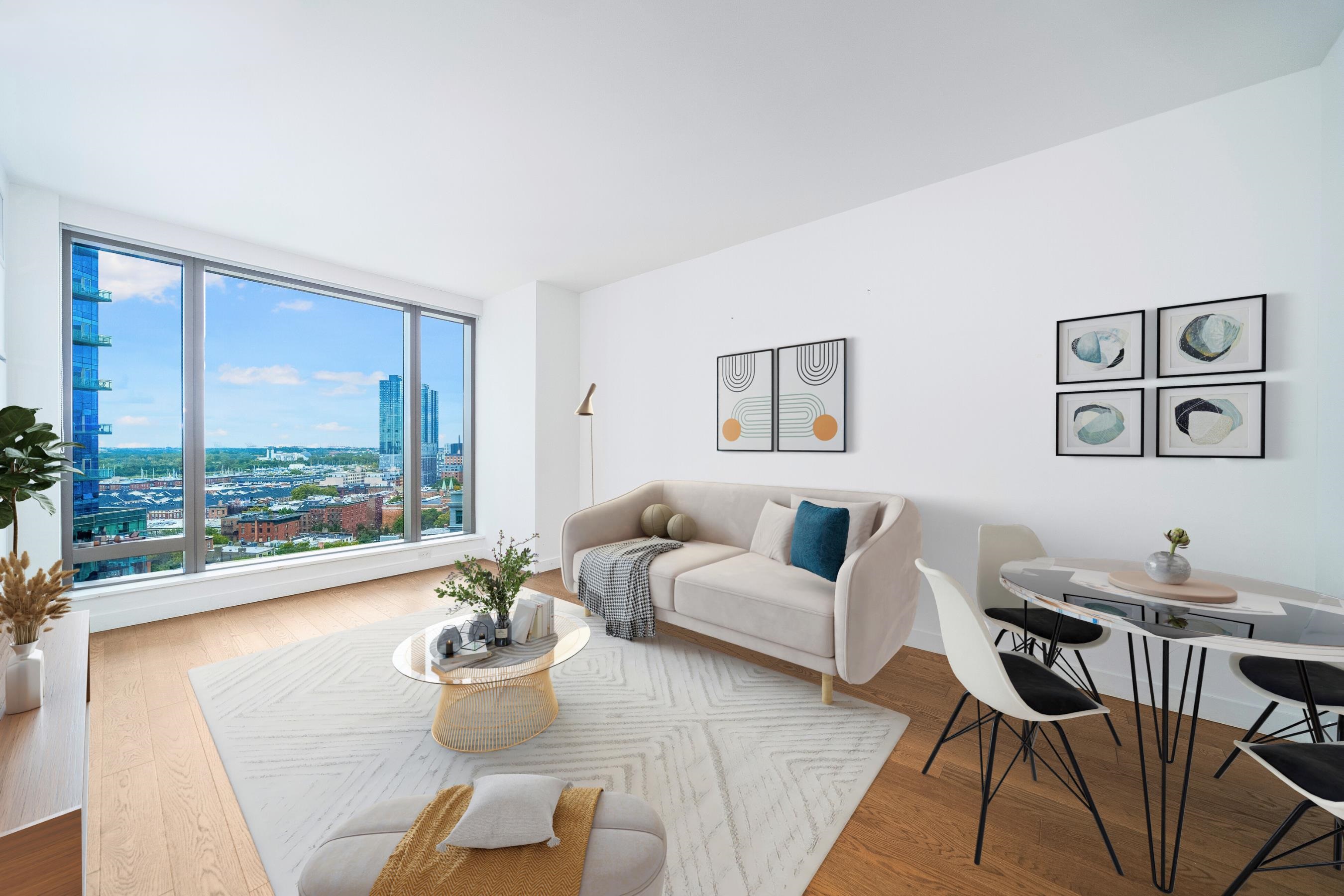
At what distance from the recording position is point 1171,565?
1700mm

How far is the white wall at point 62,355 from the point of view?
9.82 feet

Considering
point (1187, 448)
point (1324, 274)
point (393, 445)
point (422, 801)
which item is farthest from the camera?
point (393, 445)

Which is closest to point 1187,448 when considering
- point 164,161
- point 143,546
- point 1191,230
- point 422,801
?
point 1191,230

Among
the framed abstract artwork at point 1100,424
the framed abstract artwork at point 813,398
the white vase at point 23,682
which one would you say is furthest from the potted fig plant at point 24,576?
the framed abstract artwork at point 1100,424

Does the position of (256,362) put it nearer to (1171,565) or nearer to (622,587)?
(622,587)

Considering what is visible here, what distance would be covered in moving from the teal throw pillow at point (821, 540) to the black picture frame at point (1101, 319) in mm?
1242

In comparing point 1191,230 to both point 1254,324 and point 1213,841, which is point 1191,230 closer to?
point 1254,324

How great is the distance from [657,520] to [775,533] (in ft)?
3.08

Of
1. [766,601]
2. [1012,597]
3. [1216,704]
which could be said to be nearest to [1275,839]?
[1012,597]

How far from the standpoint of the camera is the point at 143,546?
362cm

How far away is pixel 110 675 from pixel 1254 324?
555 centimetres

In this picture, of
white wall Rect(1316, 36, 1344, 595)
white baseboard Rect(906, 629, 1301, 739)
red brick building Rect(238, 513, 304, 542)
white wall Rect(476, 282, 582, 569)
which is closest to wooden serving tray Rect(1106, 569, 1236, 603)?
white baseboard Rect(906, 629, 1301, 739)

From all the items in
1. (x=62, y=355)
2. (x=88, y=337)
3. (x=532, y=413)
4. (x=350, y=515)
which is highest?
(x=88, y=337)

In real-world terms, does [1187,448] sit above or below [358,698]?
above
